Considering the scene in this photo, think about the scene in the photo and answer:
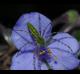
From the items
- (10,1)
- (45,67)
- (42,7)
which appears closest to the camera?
(45,67)

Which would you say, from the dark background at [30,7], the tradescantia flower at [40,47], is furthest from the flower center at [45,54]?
the dark background at [30,7]

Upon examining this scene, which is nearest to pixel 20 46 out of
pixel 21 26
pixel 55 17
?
pixel 21 26

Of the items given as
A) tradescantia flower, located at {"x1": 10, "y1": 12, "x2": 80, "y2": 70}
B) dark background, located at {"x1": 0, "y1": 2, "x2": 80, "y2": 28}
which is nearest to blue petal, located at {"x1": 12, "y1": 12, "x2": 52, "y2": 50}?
tradescantia flower, located at {"x1": 10, "y1": 12, "x2": 80, "y2": 70}

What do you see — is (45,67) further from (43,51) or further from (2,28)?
(2,28)

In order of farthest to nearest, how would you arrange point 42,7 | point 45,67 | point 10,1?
point 42,7 < point 10,1 < point 45,67

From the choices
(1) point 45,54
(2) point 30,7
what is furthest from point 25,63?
(2) point 30,7

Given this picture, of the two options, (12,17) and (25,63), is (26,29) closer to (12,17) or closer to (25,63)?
(25,63)
